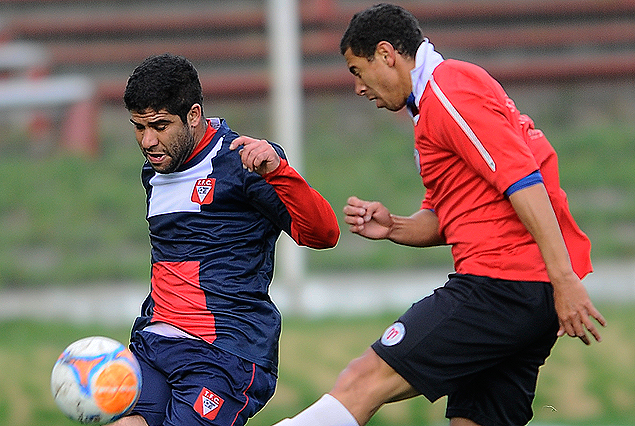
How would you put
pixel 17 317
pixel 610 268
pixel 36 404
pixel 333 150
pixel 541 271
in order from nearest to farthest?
1. pixel 541 271
2. pixel 36 404
3. pixel 17 317
4. pixel 610 268
5. pixel 333 150

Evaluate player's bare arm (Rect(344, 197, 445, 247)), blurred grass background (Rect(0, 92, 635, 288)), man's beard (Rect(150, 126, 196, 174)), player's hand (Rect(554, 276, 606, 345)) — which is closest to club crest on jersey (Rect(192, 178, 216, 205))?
man's beard (Rect(150, 126, 196, 174))

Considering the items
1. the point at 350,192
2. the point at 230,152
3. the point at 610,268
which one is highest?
the point at 230,152

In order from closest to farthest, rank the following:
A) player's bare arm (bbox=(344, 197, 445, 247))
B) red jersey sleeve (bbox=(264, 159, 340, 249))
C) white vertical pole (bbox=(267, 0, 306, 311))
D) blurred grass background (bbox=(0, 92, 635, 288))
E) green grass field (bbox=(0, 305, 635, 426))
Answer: red jersey sleeve (bbox=(264, 159, 340, 249)), player's bare arm (bbox=(344, 197, 445, 247)), green grass field (bbox=(0, 305, 635, 426)), white vertical pole (bbox=(267, 0, 306, 311)), blurred grass background (bbox=(0, 92, 635, 288))

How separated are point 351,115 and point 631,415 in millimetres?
6613

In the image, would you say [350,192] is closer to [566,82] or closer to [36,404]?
[566,82]

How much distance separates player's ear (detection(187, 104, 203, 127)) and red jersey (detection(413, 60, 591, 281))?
857mm

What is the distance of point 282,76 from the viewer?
9.68 meters

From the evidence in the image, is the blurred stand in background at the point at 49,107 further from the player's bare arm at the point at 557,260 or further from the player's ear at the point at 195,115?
the player's bare arm at the point at 557,260

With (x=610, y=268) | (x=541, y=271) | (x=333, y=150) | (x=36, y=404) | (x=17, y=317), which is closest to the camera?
(x=541, y=271)

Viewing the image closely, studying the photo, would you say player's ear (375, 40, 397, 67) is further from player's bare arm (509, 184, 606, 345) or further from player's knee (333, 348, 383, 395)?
player's knee (333, 348, 383, 395)

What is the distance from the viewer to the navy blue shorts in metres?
3.64

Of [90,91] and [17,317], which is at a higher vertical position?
[90,91]

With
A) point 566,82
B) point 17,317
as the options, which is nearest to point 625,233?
point 566,82

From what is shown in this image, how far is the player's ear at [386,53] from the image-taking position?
3889 millimetres
